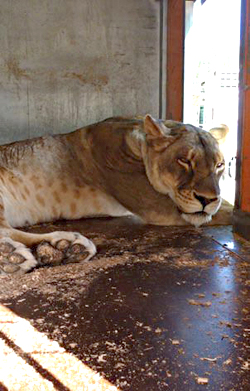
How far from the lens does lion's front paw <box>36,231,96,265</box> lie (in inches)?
99.0

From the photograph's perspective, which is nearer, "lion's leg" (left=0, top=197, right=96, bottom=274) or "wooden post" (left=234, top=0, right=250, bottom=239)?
"lion's leg" (left=0, top=197, right=96, bottom=274)

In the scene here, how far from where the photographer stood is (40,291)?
7.20 feet

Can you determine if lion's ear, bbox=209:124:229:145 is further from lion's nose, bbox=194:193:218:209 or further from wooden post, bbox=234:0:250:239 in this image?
lion's nose, bbox=194:193:218:209

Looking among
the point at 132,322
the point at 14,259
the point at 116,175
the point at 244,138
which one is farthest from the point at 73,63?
the point at 132,322

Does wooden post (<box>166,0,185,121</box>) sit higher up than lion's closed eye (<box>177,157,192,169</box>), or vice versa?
wooden post (<box>166,0,185,121</box>)

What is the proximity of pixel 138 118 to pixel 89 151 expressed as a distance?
49cm

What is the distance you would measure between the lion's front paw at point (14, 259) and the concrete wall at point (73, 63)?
9.53 feet

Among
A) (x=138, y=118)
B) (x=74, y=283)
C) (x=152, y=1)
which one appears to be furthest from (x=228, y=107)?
(x=74, y=283)

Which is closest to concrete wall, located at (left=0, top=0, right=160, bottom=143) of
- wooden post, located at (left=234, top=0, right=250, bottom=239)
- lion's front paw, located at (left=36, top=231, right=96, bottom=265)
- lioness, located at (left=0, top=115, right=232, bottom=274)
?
lioness, located at (left=0, top=115, right=232, bottom=274)

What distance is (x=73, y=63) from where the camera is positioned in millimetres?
5258

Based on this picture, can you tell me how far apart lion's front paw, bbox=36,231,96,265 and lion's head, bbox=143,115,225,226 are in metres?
0.93

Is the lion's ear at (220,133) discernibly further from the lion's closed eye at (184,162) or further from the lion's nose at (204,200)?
the lion's nose at (204,200)

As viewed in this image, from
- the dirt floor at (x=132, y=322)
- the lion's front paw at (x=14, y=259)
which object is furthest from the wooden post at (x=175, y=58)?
the lion's front paw at (x=14, y=259)

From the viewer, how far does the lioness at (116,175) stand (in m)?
3.27
